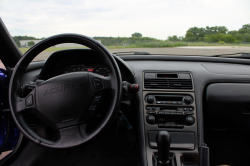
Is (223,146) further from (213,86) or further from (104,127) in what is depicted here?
(104,127)

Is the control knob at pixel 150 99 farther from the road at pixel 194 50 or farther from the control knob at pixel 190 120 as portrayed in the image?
the road at pixel 194 50

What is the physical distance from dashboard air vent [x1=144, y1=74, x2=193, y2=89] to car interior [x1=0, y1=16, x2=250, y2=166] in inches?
0.4

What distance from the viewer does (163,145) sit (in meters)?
1.61

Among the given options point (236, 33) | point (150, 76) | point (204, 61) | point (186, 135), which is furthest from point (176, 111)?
point (236, 33)

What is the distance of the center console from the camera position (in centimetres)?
190

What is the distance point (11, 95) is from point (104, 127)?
2.34 feet

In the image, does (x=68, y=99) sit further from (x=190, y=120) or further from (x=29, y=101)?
(x=190, y=120)

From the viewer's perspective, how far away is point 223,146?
2.72 m

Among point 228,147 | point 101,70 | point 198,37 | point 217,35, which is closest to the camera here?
point 101,70

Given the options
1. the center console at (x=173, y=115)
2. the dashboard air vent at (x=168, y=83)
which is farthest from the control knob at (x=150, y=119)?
the dashboard air vent at (x=168, y=83)

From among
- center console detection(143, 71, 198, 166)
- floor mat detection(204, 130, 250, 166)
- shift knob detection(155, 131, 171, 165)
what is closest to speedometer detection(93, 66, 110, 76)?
center console detection(143, 71, 198, 166)

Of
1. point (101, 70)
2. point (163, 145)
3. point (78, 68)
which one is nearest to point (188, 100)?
point (163, 145)

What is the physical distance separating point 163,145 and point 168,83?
0.68 meters

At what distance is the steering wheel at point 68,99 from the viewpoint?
1.35m
